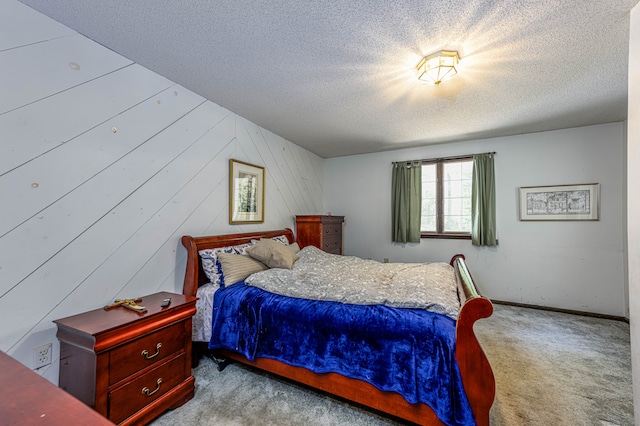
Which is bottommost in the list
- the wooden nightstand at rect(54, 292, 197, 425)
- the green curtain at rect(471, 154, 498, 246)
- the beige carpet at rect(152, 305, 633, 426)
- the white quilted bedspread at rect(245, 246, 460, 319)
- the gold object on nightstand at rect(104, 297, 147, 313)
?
the beige carpet at rect(152, 305, 633, 426)

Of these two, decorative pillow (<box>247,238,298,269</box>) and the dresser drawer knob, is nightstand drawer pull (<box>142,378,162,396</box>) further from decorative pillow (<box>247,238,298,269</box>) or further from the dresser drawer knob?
decorative pillow (<box>247,238,298,269</box>)

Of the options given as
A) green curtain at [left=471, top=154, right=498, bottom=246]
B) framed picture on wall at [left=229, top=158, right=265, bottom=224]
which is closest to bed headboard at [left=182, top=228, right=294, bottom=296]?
framed picture on wall at [left=229, top=158, right=265, bottom=224]

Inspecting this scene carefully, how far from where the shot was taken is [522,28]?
169 centimetres

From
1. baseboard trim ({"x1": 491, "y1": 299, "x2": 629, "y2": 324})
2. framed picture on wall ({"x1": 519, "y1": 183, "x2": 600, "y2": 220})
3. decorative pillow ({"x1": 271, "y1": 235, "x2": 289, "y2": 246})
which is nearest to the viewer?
baseboard trim ({"x1": 491, "y1": 299, "x2": 629, "y2": 324})

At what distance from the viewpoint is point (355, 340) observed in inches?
67.0

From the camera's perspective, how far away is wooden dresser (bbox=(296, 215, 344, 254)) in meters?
4.11

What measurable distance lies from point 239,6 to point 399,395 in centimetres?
254

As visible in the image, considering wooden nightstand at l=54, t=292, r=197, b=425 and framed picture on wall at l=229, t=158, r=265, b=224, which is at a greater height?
framed picture on wall at l=229, t=158, r=265, b=224

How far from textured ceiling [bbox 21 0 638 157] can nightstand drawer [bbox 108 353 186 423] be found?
2.27 m

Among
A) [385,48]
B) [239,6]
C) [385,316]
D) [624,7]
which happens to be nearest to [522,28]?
[624,7]

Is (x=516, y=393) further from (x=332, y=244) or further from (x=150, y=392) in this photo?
(x=332, y=244)

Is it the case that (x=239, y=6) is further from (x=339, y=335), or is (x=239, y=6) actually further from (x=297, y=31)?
(x=339, y=335)

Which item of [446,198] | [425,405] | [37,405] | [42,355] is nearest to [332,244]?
[446,198]

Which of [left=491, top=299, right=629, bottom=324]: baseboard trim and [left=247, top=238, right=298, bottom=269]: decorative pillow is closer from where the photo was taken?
[left=247, top=238, right=298, bottom=269]: decorative pillow
